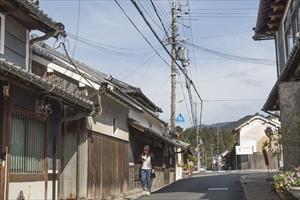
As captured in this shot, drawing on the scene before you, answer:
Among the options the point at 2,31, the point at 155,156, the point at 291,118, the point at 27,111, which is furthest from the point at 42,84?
the point at 155,156

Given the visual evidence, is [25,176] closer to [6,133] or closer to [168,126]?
[6,133]

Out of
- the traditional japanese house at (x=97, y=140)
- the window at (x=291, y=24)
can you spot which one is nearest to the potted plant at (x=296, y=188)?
the window at (x=291, y=24)

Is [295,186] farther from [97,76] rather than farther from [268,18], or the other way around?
[97,76]

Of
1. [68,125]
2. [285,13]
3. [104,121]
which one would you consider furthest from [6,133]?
[285,13]

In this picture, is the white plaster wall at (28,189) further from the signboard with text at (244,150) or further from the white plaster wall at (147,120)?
the signboard with text at (244,150)

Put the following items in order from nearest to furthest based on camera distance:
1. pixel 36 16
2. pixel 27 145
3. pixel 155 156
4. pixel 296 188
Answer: pixel 296 188 → pixel 27 145 → pixel 36 16 → pixel 155 156

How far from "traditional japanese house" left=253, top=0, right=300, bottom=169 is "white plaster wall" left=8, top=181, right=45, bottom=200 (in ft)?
20.2

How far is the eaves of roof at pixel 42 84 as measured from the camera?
953 cm

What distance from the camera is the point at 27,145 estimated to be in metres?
12.3

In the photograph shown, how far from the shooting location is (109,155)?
18.7 meters

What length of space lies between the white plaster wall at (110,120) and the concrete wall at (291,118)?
6.19 meters

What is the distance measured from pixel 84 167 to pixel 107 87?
250 centimetres

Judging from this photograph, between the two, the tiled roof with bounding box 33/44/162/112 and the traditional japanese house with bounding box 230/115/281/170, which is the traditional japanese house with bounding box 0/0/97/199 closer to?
the tiled roof with bounding box 33/44/162/112

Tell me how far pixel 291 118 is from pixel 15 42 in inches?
280
